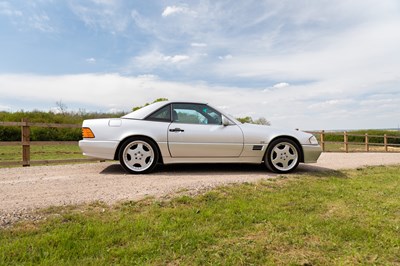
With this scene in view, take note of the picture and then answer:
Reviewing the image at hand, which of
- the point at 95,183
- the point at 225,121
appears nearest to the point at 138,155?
the point at 95,183

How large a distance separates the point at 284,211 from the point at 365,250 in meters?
0.99

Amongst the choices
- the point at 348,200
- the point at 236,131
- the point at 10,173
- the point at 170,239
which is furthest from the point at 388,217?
the point at 10,173

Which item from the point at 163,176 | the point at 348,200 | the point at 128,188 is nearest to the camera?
the point at 348,200

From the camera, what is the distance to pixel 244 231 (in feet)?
8.71

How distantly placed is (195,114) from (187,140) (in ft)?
1.93

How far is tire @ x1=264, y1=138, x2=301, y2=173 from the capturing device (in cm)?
555

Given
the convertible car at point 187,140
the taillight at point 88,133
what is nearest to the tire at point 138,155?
the convertible car at point 187,140

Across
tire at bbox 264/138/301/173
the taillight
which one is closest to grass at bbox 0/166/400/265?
tire at bbox 264/138/301/173

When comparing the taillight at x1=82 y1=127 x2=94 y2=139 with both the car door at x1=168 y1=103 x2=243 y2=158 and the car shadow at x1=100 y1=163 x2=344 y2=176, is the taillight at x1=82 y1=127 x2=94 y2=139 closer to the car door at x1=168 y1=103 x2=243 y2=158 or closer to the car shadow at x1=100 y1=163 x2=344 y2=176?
the car shadow at x1=100 y1=163 x2=344 y2=176

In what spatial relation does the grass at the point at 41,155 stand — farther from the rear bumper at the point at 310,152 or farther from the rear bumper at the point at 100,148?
the rear bumper at the point at 310,152

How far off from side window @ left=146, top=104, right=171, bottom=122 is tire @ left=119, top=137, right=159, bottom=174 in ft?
1.47

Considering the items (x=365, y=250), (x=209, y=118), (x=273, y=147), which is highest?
(x=209, y=118)

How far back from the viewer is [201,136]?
5.33 meters

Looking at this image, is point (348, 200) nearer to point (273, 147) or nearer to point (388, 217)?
point (388, 217)
